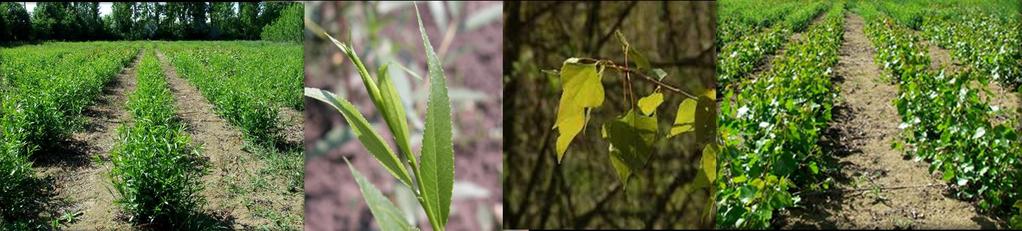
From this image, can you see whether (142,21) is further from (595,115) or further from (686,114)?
(686,114)

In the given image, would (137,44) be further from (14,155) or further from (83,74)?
(14,155)

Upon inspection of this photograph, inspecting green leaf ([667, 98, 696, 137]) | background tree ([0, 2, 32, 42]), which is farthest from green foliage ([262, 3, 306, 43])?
green leaf ([667, 98, 696, 137])

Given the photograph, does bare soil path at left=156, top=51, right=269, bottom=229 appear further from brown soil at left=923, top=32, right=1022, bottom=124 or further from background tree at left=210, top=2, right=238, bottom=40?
brown soil at left=923, top=32, right=1022, bottom=124

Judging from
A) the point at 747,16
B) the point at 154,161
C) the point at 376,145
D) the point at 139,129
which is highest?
the point at 747,16

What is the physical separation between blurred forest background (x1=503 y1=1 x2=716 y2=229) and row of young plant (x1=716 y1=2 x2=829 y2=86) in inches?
14.8

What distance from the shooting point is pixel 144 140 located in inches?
63.6

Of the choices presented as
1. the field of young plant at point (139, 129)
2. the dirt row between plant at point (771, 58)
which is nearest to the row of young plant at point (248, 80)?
the field of young plant at point (139, 129)

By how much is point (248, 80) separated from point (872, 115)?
1166 mm

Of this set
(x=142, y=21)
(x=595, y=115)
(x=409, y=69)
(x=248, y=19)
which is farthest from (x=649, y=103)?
(x=142, y=21)

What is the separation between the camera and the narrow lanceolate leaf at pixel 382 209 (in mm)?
634

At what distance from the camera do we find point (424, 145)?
0.58m

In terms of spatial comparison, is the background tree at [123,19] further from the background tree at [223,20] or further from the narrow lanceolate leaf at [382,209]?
the narrow lanceolate leaf at [382,209]

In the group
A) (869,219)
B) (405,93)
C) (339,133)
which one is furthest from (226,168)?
(869,219)

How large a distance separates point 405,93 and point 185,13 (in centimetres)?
46
